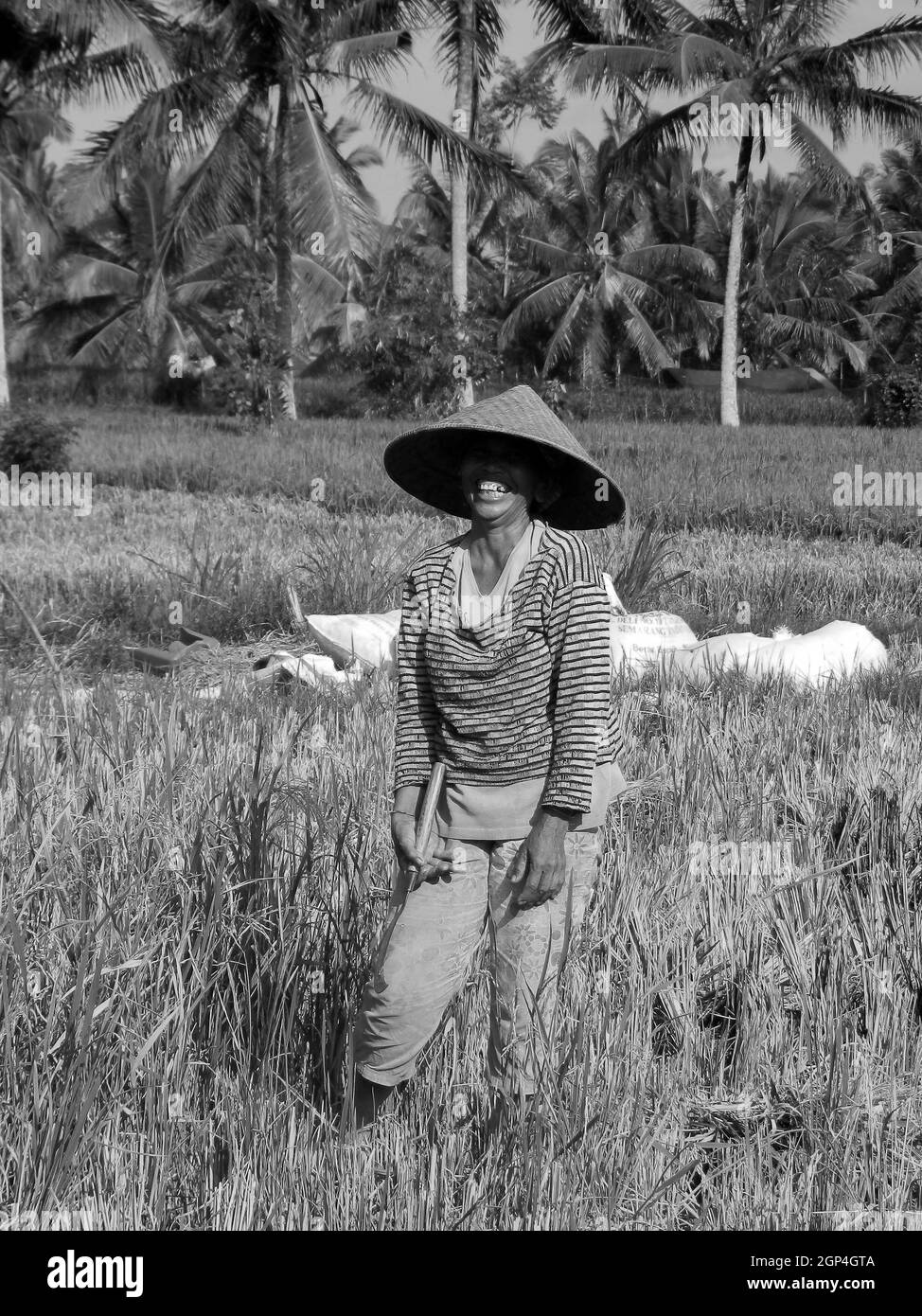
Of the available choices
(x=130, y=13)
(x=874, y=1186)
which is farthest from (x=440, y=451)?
(x=130, y=13)

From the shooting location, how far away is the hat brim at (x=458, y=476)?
1.79 metres

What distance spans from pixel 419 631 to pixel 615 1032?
23.7 inches

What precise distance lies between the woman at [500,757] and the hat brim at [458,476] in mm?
13

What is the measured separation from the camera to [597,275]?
25.4m

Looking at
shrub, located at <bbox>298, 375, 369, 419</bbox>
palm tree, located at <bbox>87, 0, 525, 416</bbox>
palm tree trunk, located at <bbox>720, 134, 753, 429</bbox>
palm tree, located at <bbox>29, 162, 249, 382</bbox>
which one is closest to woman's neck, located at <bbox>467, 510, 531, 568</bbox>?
palm tree, located at <bbox>87, 0, 525, 416</bbox>

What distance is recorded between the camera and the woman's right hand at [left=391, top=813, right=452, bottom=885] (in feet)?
5.51

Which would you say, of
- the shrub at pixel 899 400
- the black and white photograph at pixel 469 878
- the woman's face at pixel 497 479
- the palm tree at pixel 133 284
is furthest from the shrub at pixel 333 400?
the woman's face at pixel 497 479

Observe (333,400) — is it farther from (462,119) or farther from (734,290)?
(734,290)

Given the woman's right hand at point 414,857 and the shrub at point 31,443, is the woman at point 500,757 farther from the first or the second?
the shrub at point 31,443

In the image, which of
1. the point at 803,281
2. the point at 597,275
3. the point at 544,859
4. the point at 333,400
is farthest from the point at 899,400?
the point at 544,859

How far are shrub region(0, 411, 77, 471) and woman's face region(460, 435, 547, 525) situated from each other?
10.1 meters

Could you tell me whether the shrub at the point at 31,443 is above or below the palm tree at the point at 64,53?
below

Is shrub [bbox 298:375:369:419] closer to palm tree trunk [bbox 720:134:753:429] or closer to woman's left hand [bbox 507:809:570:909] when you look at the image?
palm tree trunk [bbox 720:134:753:429]

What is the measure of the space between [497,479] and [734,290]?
1736 centimetres
